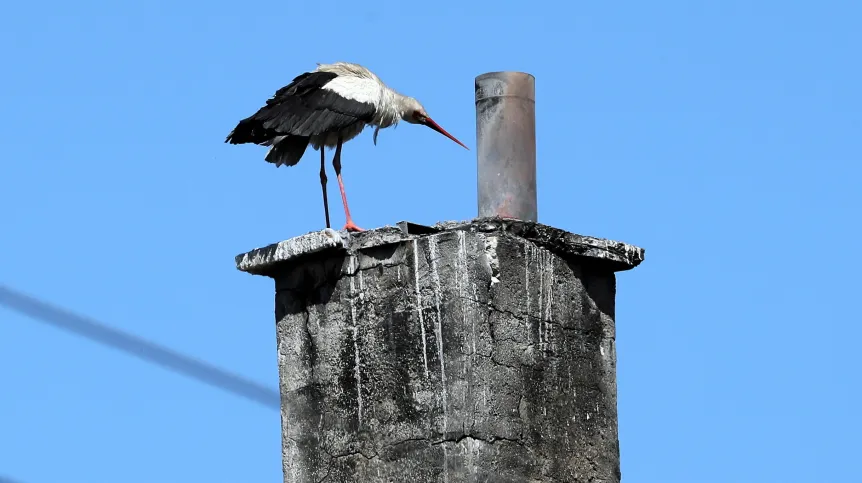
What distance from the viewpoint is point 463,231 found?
6.96m

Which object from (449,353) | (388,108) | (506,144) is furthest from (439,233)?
(388,108)

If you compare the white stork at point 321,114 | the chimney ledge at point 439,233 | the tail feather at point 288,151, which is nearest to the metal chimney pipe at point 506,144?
the chimney ledge at point 439,233

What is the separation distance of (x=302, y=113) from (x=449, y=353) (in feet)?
7.25

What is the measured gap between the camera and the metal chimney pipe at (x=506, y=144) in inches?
294

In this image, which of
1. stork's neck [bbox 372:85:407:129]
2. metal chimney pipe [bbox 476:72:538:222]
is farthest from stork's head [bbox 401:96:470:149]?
metal chimney pipe [bbox 476:72:538:222]

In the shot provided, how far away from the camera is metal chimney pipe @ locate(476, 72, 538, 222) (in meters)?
7.48

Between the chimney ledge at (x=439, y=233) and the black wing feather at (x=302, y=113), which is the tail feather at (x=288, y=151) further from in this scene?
the chimney ledge at (x=439, y=233)

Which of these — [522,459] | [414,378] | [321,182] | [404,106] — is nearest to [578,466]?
[522,459]

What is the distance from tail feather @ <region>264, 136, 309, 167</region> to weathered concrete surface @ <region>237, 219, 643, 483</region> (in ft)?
3.60

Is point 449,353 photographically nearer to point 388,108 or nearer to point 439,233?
point 439,233

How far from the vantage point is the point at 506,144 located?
7.55 metres

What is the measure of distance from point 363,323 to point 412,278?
13.1 inches

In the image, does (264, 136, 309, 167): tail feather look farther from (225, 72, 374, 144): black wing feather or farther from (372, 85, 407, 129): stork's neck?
(372, 85, 407, 129): stork's neck

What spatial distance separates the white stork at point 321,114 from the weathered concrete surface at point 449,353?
86 cm
